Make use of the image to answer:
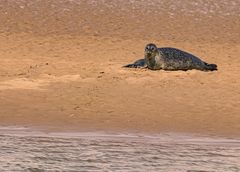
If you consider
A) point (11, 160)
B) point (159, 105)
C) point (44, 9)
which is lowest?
point (11, 160)

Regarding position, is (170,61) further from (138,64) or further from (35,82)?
(35,82)

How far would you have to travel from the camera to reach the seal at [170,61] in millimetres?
17844

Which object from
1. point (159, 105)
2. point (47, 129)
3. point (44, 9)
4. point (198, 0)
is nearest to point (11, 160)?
point (47, 129)

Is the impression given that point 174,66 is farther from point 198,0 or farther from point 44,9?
point 198,0

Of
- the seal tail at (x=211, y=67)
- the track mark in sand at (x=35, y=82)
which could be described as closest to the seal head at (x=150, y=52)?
the seal tail at (x=211, y=67)

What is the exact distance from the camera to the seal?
1784 cm

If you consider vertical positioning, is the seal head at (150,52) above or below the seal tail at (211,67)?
above

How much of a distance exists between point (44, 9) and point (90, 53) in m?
6.62

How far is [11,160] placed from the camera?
829 cm

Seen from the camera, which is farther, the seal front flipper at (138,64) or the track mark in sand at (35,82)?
the seal front flipper at (138,64)

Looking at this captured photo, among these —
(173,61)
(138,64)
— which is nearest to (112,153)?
(138,64)

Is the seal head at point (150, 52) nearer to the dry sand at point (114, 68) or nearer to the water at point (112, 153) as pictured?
the dry sand at point (114, 68)

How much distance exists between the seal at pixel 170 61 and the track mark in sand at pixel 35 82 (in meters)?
1.75

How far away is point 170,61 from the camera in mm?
18000
